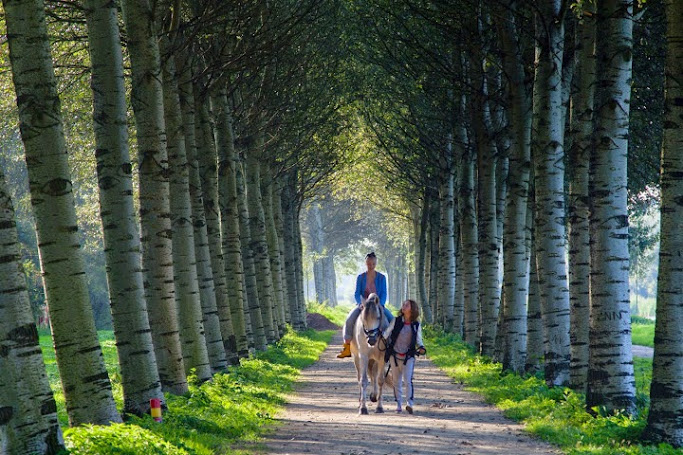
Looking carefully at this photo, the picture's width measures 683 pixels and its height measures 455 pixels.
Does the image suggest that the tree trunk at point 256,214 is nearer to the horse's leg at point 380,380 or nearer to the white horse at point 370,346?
the white horse at point 370,346

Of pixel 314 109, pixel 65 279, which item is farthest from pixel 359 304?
pixel 314 109

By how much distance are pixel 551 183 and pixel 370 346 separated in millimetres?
4392

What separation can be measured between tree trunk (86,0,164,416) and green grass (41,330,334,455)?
49.7 inches

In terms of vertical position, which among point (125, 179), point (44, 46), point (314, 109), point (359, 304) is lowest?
point (359, 304)

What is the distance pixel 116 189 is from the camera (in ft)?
37.4

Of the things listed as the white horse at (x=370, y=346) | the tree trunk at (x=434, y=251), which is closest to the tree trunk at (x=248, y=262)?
the white horse at (x=370, y=346)

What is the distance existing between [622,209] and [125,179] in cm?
662

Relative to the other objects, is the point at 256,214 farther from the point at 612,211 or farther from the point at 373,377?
the point at 612,211

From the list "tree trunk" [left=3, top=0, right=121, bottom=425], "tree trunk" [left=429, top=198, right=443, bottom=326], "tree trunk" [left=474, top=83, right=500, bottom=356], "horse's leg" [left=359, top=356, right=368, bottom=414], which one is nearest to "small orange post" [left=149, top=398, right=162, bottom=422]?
"tree trunk" [left=3, top=0, right=121, bottom=425]

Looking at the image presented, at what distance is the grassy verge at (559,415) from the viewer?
10.8 meters

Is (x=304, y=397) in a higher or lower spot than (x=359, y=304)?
lower

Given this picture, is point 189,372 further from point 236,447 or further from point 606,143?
point 606,143

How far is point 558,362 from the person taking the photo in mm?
16453

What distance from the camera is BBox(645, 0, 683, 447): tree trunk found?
10398 millimetres
